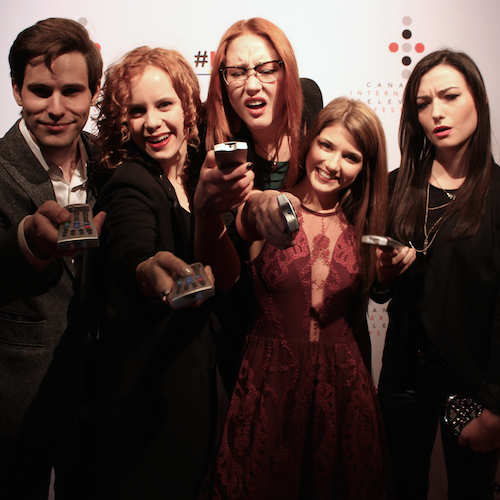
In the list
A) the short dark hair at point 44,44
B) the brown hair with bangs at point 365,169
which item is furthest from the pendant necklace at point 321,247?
the short dark hair at point 44,44

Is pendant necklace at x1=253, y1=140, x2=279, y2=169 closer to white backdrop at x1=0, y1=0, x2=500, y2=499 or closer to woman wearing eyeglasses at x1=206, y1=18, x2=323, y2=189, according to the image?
woman wearing eyeglasses at x1=206, y1=18, x2=323, y2=189

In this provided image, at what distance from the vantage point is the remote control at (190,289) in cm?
71

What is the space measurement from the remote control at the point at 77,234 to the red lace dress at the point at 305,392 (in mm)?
601

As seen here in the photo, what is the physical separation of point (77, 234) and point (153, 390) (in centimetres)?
58

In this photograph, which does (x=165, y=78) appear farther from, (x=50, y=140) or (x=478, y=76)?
(x=478, y=76)

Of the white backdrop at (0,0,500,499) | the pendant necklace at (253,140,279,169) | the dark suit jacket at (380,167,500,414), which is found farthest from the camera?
the white backdrop at (0,0,500,499)

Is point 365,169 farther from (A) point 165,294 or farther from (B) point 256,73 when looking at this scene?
(A) point 165,294

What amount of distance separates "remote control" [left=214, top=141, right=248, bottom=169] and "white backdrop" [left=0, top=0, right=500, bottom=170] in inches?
45.9

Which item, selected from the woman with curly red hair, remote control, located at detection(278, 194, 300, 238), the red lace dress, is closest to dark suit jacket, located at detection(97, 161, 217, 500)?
the woman with curly red hair

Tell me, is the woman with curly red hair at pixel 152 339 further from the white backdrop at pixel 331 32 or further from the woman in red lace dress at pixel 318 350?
the white backdrop at pixel 331 32

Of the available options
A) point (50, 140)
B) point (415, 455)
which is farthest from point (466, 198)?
point (50, 140)

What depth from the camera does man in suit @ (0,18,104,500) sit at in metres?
1.13

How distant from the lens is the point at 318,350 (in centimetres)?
126

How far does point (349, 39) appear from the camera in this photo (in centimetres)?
179
